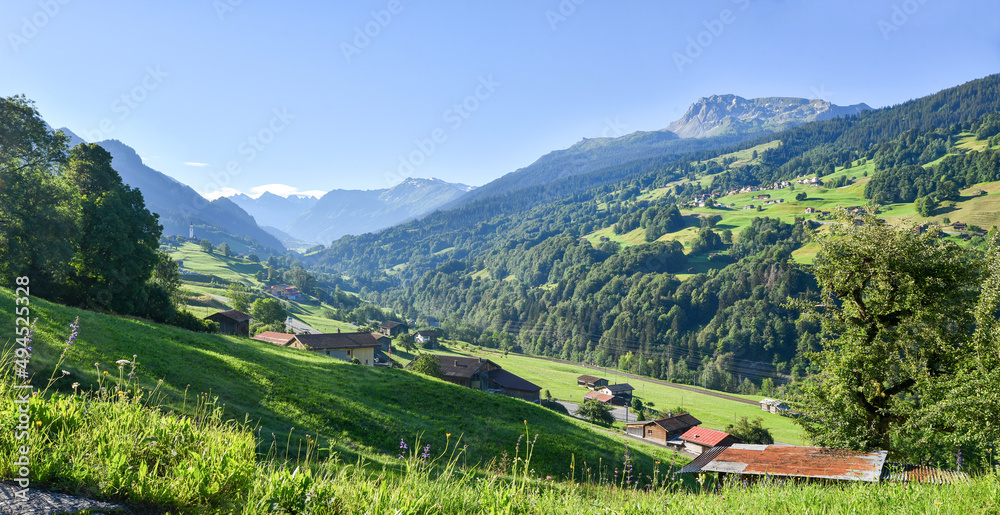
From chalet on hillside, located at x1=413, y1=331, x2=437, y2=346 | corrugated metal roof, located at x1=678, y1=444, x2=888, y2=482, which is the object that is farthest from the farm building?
corrugated metal roof, located at x1=678, y1=444, x2=888, y2=482

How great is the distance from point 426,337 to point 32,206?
384 ft

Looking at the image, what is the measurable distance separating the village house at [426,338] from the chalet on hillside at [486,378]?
54.8m

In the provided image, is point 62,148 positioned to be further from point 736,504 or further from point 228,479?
point 736,504

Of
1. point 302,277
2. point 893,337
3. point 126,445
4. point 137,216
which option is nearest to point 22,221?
point 137,216

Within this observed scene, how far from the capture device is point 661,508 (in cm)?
452

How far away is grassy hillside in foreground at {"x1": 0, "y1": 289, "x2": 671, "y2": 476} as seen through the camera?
48.7 ft

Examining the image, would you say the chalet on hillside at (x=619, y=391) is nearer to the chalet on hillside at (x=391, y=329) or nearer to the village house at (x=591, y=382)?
the village house at (x=591, y=382)

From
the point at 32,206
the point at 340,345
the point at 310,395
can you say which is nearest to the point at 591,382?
the point at 340,345

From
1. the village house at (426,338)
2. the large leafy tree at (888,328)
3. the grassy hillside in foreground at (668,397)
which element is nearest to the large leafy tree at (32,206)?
the large leafy tree at (888,328)

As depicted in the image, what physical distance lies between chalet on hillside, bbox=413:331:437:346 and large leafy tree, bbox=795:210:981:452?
402 ft

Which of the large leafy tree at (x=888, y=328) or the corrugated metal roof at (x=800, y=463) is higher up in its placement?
the large leafy tree at (x=888, y=328)

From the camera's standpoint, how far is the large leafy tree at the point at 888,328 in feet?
51.1

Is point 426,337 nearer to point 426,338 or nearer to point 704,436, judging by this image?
point 426,338

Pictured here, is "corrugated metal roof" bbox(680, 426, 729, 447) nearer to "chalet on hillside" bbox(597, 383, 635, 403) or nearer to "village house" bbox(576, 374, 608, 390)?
"chalet on hillside" bbox(597, 383, 635, 403)
